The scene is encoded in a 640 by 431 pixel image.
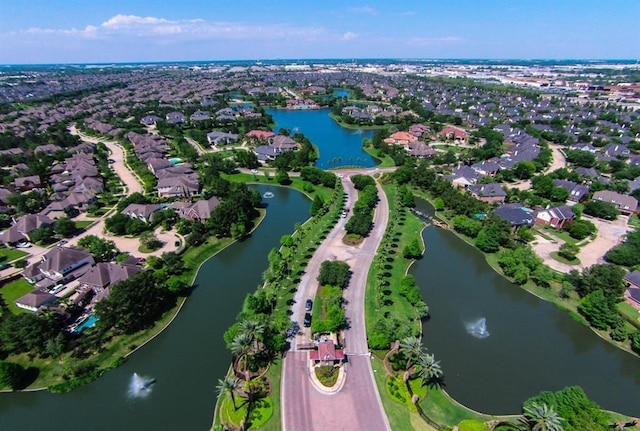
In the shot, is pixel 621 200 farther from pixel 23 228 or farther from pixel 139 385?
pixel 23 228

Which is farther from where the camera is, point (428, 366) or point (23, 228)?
point (23, 228)

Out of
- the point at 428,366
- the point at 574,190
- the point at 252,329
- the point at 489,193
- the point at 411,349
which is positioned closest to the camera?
the point at 428,366

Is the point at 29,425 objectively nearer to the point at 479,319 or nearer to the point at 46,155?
the point at 479,319

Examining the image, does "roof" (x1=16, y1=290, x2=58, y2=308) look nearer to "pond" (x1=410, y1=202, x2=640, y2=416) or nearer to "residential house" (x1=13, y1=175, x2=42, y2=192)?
"pond" (x1=410, y1=202, x2=640, y2=416)

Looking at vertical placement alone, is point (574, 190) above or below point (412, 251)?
above

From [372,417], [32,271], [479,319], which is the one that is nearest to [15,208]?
[32,271]

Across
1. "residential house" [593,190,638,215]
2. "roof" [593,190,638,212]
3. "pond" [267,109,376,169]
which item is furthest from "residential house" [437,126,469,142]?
"residential house" [593,190,638,215]

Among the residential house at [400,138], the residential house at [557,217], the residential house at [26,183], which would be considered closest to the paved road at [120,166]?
the residential house at [26,183]

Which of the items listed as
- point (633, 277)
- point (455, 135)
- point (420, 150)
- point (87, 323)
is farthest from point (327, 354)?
point (455, 135)
